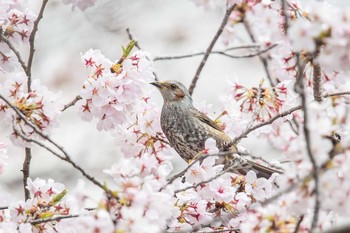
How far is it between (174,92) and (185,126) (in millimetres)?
269

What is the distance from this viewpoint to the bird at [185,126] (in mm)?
4188

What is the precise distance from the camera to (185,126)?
15.0 ft

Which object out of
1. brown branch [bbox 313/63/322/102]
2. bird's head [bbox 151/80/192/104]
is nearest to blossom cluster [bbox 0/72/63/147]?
brown branch [bbox 313/63/322/102]

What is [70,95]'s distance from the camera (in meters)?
10.5

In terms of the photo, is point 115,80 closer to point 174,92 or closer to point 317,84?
point 317,84

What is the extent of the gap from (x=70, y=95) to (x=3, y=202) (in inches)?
293

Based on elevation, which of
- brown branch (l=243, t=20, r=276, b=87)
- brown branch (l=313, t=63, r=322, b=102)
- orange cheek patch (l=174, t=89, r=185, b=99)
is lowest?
brown branch (l=313, t=63, r=322, b=102)

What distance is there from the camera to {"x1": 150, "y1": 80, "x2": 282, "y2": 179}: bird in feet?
13.7

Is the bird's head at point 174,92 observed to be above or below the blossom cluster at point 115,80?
above

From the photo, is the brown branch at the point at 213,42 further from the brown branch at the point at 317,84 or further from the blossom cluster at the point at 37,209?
the blossom cluster at the point at 37,209

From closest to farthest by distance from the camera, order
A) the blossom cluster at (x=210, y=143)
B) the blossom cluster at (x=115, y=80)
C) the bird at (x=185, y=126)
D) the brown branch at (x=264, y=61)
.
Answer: the blossom cluster at (x=210, y=143) < the blossom cluster at (x=115, y=80) < the bird at (x=185, y=126) < the brown branch at (x=264, y=61)

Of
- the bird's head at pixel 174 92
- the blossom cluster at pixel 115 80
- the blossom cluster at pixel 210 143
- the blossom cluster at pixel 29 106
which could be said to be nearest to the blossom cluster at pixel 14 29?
the blossom cluster at pixel 210 143

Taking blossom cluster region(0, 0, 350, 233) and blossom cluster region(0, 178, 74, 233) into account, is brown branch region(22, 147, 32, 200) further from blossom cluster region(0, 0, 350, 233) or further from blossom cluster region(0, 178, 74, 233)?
blossom cluster region(0, 178, 74, 233)

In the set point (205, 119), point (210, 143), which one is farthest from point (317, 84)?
point (205, 119)
